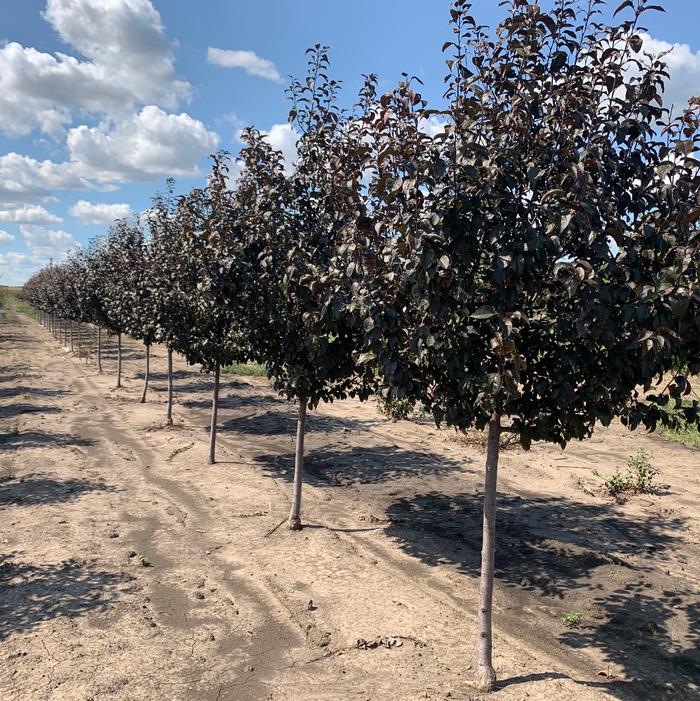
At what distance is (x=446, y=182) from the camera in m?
4.79

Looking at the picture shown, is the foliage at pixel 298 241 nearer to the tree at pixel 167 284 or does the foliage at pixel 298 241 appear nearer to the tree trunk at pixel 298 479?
Answer: the tree trunk at pixel 298 479

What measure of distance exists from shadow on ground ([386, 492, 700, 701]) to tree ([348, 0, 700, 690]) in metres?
3.12

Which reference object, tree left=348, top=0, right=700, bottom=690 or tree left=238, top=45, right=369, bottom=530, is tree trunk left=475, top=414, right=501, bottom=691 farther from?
tree left=238, top=45, right=369, bottom=530

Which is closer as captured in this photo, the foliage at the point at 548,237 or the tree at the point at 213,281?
the foliage at the point at 548,237

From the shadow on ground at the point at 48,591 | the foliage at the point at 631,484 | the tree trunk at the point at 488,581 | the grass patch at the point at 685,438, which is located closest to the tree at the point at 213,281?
the shadow on ground at the point at 48,591

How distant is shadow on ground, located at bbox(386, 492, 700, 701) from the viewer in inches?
250

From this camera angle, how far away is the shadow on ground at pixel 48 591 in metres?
6.86

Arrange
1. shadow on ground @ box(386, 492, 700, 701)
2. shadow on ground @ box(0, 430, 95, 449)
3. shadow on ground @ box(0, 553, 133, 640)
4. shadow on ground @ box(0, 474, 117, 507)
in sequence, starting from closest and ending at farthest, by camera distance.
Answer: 1. shadow on ground @ box(386, 492, 700, 701)
2. shadow on ground @ box(0, 553, 133, 640)
3. shadow on ground @ box(0, 474, 117, 507)
4. shadow on ground @ box(0, 430, 95, 449)

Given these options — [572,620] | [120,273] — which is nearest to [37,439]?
[120,273]

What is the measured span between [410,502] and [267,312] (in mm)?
5167

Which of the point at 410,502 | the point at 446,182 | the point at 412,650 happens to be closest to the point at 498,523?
the point at 410,502

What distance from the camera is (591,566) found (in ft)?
28.5

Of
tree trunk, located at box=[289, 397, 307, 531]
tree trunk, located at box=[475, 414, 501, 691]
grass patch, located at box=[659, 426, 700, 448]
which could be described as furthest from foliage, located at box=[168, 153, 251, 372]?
grass patch, located at box=[659, 426, 700, 448]

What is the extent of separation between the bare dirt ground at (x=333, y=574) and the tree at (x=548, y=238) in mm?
3125
